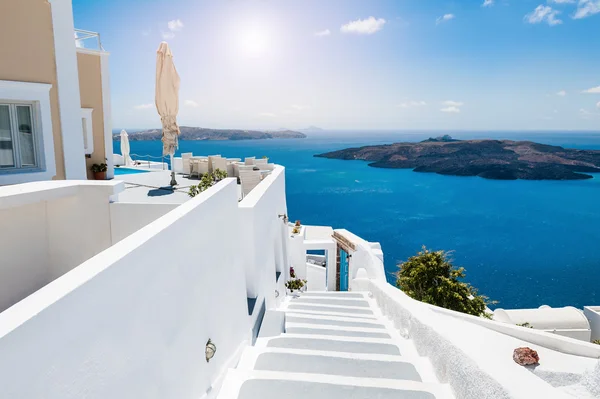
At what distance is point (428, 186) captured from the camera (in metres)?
83.2

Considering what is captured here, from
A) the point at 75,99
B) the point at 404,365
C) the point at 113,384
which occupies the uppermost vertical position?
the point at 75,99

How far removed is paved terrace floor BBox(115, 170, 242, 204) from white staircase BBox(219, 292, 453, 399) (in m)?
4.15

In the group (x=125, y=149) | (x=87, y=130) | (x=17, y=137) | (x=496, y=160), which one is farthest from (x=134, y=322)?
(x=496, y=160)

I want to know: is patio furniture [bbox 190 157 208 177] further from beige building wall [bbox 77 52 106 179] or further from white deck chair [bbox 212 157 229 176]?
beige building wall [bbox 77 52 106 179]

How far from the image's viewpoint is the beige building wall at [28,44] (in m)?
5.48

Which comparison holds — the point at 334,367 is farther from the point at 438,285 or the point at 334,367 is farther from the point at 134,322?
the point at 438,285

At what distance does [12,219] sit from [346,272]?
17.8 m

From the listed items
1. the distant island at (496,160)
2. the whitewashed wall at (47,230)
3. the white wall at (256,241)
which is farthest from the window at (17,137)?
the distant island at (496,160)

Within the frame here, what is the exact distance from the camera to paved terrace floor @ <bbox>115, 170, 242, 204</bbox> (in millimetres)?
8484

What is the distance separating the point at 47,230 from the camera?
5.05 m

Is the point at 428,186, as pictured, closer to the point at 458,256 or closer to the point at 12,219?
the point at 458,256

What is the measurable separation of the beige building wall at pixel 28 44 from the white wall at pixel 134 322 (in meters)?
3.96

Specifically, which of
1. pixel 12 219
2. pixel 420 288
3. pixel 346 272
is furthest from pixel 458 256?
pixel 12 219

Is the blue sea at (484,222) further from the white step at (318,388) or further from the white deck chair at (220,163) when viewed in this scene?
the white step at (318,388)
